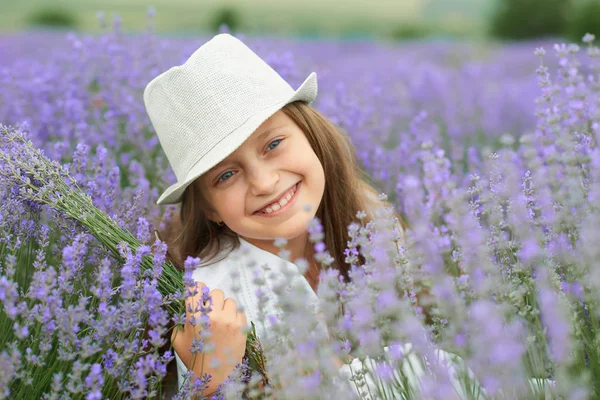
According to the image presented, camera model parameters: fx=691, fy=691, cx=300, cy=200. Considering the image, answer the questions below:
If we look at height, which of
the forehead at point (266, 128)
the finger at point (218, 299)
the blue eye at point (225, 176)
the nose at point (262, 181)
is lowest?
the finger at point (218, 299)

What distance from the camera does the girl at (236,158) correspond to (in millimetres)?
1888

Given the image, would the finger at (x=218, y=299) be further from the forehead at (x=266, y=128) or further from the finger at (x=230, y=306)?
the forehead at (x=266, y=128)

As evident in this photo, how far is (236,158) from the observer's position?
1912mm

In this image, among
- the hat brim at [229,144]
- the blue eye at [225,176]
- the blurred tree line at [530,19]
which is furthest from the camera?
the blurred tree line at [530,19]

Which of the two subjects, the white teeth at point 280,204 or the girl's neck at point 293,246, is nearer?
the white teeth at point 280,204

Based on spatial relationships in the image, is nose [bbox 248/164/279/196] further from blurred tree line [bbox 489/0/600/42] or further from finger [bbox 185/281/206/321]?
blurred tree line [bbox 489/0/600/42]

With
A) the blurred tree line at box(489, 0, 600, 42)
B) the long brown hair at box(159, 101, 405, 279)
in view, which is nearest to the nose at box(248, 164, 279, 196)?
the long brown hair at box(159, 101, 405, 279)

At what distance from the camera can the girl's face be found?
1.91m

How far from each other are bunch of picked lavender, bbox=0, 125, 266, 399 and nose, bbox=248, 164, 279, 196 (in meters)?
0.31

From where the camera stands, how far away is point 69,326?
137cm

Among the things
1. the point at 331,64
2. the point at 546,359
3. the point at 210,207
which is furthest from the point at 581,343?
the point at 331,64

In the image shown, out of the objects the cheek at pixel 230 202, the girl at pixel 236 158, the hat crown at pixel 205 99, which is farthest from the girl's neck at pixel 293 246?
the hat crown at pixel 205 99

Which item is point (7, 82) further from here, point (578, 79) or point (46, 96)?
point (578, 79)

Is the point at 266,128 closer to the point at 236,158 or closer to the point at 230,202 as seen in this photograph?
the point at 236,158
